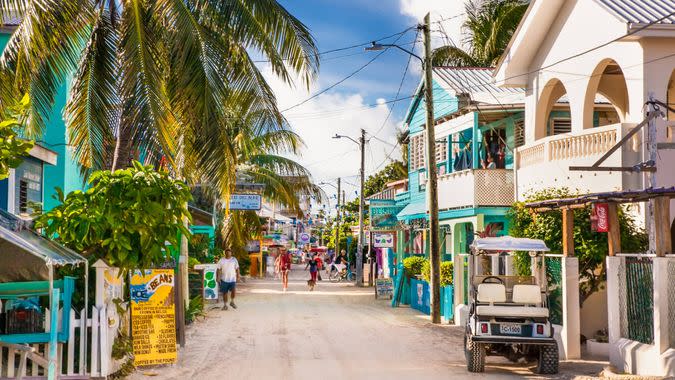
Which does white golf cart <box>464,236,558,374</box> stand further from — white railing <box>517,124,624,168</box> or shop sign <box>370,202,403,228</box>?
shop sign <box>370,202,403,228</box>

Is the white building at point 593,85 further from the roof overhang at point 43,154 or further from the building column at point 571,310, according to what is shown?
the roof overhang at point 43,154

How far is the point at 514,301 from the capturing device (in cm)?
1603

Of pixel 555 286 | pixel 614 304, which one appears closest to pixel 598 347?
pixel 555 286

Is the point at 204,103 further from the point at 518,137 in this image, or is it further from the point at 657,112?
the point at 518,137

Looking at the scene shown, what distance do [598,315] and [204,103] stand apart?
9.46m

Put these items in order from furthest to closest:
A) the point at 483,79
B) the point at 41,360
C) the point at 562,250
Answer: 1. the point at 483,79
2. the point at 562,250
3. the point at 41,360

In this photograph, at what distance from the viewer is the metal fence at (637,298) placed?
14.7m

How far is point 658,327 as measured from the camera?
13938mm

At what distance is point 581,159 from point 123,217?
12222 mm

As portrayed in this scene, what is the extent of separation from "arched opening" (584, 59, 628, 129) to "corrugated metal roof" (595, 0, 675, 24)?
133cm

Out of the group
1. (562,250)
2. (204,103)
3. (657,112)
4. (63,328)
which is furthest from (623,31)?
(63,328)

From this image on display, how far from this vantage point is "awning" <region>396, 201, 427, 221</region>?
34.9 m

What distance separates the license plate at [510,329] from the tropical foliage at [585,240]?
4.38 m

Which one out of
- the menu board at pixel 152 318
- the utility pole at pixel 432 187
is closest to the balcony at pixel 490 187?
the utility pole at pixel 432 187
